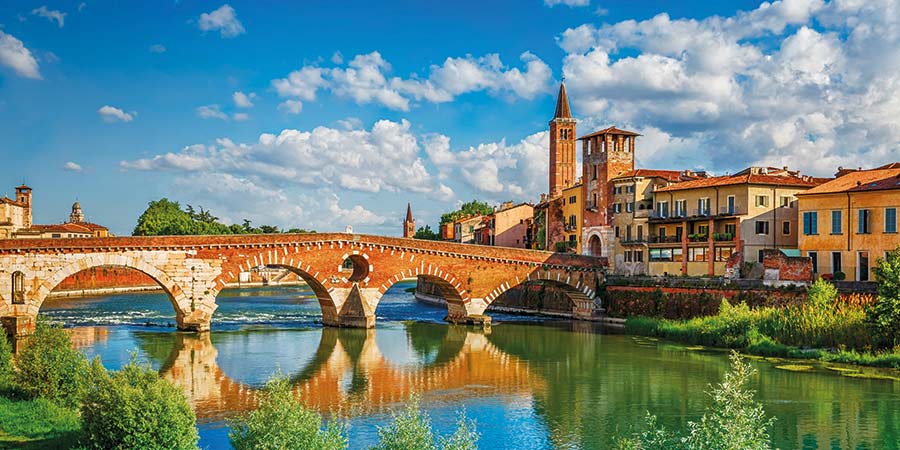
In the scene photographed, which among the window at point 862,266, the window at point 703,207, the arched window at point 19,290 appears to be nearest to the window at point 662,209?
the window at point 703,207

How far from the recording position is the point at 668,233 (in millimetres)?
51938

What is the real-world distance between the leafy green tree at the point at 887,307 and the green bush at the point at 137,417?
26.8 meters

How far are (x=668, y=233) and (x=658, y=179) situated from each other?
4.22 meters

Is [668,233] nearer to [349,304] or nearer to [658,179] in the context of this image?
[658,179]

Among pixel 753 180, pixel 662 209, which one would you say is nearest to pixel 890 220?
pixel 753 180

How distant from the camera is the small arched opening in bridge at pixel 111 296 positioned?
39312mm

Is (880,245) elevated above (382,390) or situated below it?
above

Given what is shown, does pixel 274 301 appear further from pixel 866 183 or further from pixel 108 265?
pixel 866 183

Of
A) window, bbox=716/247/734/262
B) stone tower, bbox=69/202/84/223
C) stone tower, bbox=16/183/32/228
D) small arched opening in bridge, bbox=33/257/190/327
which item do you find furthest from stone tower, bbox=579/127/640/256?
stone tower, bbox=69/202/84/223

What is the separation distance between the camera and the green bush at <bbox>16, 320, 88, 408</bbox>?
65.0ft

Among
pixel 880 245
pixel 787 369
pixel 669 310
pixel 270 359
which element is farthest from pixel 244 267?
pixel 880 245

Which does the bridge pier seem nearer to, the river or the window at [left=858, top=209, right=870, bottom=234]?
the river

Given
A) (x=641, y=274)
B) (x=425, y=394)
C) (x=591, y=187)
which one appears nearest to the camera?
(x=425, y=394)

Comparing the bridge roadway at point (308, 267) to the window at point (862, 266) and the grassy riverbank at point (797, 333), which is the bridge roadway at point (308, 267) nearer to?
the grassy riverbank at point (797, 333)
